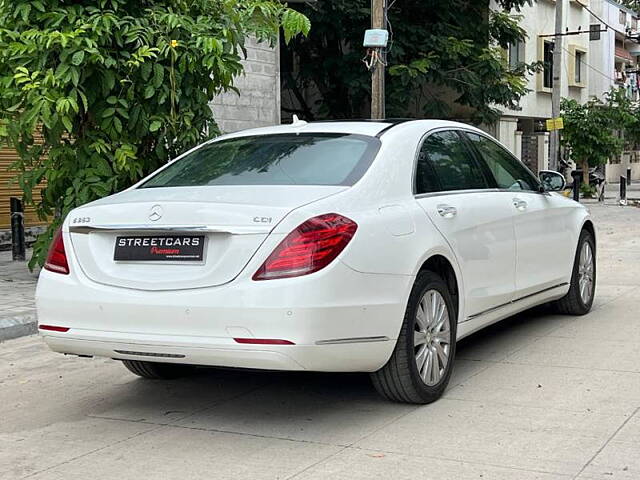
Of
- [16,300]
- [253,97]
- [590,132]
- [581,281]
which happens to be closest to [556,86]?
[590,132]

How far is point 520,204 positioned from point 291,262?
272 centimetres

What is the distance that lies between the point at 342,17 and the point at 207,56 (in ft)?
42.9

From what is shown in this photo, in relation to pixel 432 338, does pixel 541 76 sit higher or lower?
higher

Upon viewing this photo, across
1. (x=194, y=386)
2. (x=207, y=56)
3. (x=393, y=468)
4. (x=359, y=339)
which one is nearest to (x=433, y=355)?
(x=359, y=339)

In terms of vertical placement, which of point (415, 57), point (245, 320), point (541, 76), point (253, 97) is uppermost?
point (541, 76)

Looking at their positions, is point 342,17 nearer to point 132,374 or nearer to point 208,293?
point 132,374

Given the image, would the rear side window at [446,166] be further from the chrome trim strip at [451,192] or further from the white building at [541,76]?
the white building at [541,76]

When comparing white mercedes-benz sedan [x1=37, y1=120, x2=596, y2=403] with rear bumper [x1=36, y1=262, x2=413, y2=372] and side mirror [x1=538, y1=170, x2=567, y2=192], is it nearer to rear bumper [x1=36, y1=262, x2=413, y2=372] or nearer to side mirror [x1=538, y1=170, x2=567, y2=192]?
rear bumper [x1=36, y1=262, x2=413, y2=372]

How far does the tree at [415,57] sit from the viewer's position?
21.4 metres

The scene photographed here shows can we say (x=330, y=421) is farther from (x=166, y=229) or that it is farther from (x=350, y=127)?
(x=350, y=127)

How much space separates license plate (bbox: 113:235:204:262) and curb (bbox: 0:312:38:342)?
3.32 m

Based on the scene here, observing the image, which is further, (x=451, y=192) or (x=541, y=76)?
(x=541, y=76)

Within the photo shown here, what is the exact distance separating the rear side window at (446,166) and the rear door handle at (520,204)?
13.5 inches

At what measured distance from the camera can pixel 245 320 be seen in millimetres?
4426
